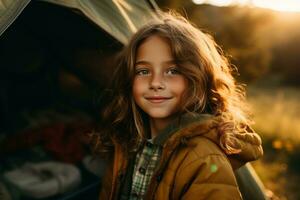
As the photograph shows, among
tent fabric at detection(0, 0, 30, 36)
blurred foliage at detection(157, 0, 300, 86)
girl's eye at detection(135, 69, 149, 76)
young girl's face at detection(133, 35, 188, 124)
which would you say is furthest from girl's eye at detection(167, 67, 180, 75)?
blurred foliage at detection(157, 0, 300, 86)

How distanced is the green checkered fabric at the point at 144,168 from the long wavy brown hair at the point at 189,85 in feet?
0.25

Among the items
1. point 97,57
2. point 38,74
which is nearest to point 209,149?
point 97,57

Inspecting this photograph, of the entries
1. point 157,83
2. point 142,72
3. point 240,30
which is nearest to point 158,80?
point 157,83

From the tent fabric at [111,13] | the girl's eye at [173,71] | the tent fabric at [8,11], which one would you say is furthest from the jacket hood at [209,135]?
the tent fabric at [8,11]

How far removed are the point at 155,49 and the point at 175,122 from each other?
13.3 inches

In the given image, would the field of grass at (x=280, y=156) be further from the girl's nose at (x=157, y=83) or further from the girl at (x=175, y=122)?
the girl's nose at (x=157, y=83)

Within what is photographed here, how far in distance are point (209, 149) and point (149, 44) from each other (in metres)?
0.55

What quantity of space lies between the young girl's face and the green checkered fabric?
0.59 ft

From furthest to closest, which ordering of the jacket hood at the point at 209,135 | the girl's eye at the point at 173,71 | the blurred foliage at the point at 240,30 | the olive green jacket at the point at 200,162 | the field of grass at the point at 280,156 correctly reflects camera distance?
the blurred foliage at the point at 240,30, the field of grass at the point at 280,156, the girl's eye at the point at 173,71, the jacket hood at the point at 209,135, the olive green jacket at the point at 200,162

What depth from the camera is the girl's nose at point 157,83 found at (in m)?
1.90

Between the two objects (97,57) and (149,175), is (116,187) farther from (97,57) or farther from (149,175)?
(97,57)

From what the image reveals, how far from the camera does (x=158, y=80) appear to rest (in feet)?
6.25

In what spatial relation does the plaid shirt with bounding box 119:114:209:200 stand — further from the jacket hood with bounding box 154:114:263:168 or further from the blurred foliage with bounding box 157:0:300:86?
the blurred foliage with bounding box 157:0:300:86

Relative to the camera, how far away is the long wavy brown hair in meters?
1.96
